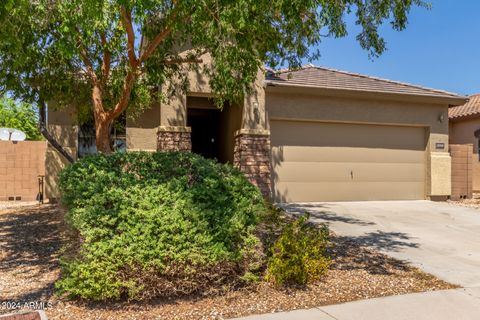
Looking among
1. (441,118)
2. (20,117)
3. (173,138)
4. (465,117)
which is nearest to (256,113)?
(173,138)

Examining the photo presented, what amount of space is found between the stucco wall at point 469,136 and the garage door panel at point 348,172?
4626 millimetres

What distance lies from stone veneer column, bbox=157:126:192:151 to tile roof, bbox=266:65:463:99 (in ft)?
9.90

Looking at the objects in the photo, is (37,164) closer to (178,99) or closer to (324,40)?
(178,99)

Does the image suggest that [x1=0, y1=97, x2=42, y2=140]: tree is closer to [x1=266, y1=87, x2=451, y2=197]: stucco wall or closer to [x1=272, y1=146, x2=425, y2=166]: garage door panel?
[x1=272, y1=146, x2=425, y2=166]: garage door panel

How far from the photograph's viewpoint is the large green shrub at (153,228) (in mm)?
4465

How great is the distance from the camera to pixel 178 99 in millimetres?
12078

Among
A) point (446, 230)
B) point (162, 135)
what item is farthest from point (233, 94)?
point (446, 230)

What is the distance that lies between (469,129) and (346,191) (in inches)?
321

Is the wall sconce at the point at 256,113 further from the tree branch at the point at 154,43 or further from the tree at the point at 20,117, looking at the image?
the tree at the point at 20,117

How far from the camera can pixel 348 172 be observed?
1362cm

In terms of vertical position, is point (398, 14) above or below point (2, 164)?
above

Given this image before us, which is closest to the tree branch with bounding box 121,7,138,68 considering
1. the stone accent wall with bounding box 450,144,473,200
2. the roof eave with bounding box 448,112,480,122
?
the stone accent wall with bounding box 450,144,473,200

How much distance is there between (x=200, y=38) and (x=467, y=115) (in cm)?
1496

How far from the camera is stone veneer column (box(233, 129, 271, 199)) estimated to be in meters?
12.4
